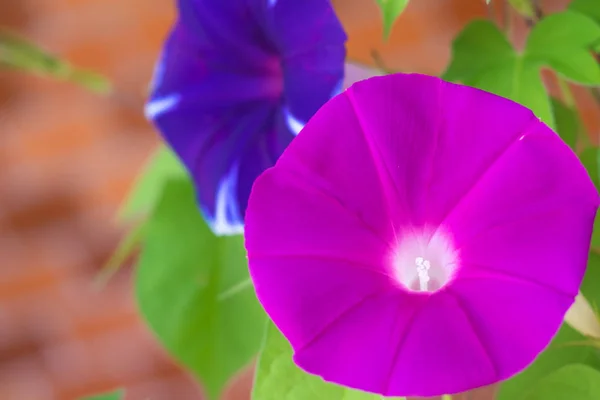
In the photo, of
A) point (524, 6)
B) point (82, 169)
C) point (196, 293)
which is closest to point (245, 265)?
point (196, 293)

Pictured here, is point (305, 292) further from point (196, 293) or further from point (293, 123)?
point (196, 293)

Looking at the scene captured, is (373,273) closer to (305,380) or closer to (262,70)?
(305,380)

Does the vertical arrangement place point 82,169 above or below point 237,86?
below

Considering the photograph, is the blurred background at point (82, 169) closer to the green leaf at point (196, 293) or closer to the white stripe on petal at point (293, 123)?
the green leaf at point (196, 293)

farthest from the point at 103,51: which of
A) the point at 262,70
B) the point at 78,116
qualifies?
the point at 262,70

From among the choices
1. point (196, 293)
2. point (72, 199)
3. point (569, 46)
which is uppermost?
point (569, 46)

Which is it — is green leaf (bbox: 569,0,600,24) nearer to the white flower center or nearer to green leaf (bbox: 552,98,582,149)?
green leaf (bbox: 552,98,582,149)

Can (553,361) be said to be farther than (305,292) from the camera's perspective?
Yes
